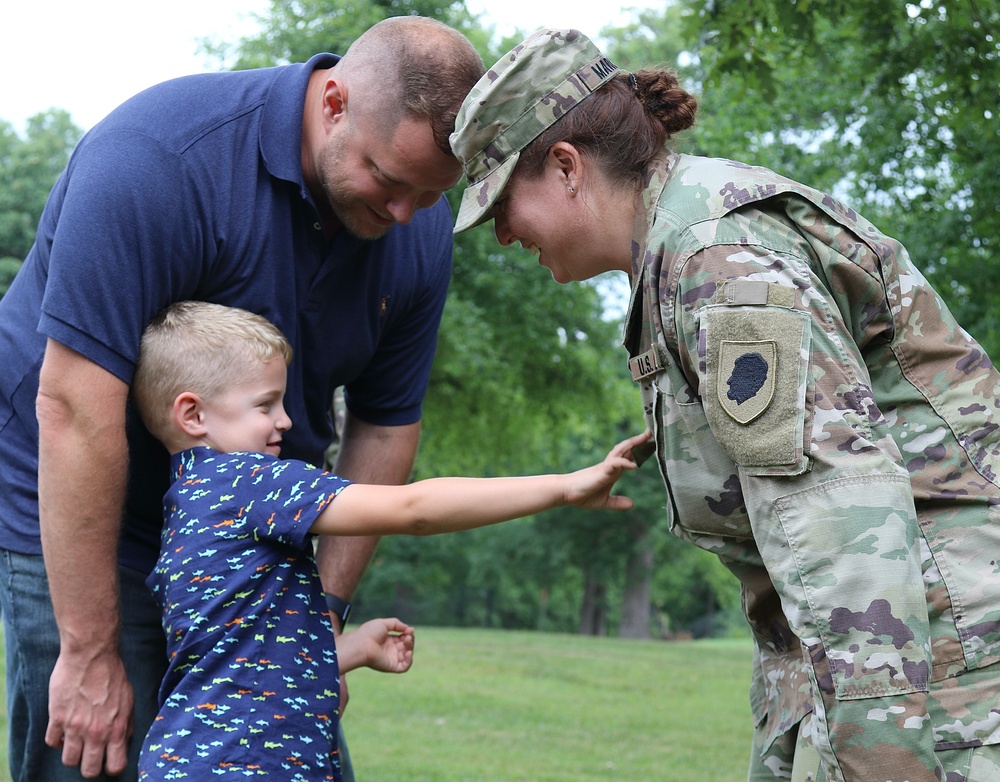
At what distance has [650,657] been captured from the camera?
17.0 meters

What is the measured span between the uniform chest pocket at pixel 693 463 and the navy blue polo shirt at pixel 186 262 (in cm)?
115

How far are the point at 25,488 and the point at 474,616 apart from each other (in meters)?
45.2

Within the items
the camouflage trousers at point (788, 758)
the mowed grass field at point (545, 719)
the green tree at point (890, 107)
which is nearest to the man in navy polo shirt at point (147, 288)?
the camouflage trousers at point (788, 758)

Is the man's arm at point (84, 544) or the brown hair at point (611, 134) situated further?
the man's arm at point (84, 544)

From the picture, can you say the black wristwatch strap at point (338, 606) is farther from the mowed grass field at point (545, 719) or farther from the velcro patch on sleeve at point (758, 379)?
the mowed grass field at point (545, 719)

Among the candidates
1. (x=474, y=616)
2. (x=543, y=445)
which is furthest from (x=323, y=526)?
(x=474, y=616)

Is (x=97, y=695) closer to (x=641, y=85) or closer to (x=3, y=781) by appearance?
(x=641, y=85)

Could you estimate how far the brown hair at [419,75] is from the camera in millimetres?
2836

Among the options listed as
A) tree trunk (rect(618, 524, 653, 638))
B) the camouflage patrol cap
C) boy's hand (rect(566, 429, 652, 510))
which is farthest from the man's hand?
tree trunk (rect(618, 524, 653, 638))

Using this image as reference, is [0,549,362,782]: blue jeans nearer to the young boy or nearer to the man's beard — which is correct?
the young boy

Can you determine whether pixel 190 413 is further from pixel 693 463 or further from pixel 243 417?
pixel 693 463

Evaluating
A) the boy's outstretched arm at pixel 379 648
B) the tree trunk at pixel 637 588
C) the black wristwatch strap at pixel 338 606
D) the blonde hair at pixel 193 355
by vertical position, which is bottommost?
the tree trunk at pixel 637 588

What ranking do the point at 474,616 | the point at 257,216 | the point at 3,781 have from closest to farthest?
the point at 257,216 < the point at 3,781 < the point at 474,616

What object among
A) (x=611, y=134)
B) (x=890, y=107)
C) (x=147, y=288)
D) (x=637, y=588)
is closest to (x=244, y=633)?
(x=147, y=288)
